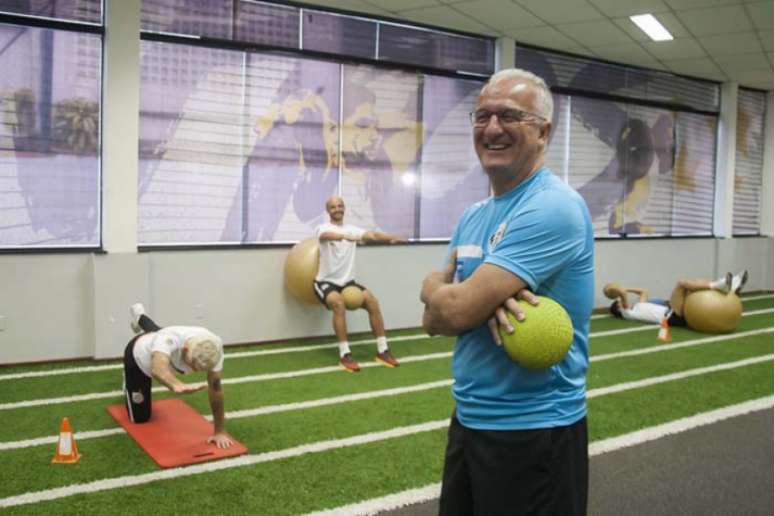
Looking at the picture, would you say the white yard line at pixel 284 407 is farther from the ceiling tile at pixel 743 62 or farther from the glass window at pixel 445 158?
the ceiling tile at pixel 743 62

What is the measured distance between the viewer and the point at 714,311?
7.06 meters

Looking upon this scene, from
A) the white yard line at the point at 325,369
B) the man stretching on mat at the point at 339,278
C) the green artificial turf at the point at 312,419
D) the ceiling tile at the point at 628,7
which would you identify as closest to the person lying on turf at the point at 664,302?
the white yard line at the point at 325,369

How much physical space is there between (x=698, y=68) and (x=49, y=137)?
7.35 m

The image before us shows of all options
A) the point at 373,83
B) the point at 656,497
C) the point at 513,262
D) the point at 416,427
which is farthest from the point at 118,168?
the point at 513,262

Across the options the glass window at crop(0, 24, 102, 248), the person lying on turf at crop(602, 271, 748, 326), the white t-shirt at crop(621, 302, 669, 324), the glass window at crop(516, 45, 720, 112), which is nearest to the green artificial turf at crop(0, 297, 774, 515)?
the person lying on turf at crop(602, 271, 748, 326)

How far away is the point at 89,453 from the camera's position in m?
3.59

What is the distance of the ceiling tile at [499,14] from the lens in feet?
20.3

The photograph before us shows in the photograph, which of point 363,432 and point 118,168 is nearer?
point 363,432

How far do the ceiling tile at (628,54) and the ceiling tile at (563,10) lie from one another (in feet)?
4.07

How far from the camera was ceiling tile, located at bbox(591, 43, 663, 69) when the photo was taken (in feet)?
25.2

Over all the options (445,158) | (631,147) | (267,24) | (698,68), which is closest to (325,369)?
(445,158)

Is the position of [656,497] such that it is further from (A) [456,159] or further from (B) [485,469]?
(A) [456,159]

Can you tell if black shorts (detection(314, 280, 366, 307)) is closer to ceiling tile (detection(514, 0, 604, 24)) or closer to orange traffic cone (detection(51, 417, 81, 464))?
orange traffic cone (detection(51, 417, 81, 464))

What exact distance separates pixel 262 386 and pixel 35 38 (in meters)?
3.10
